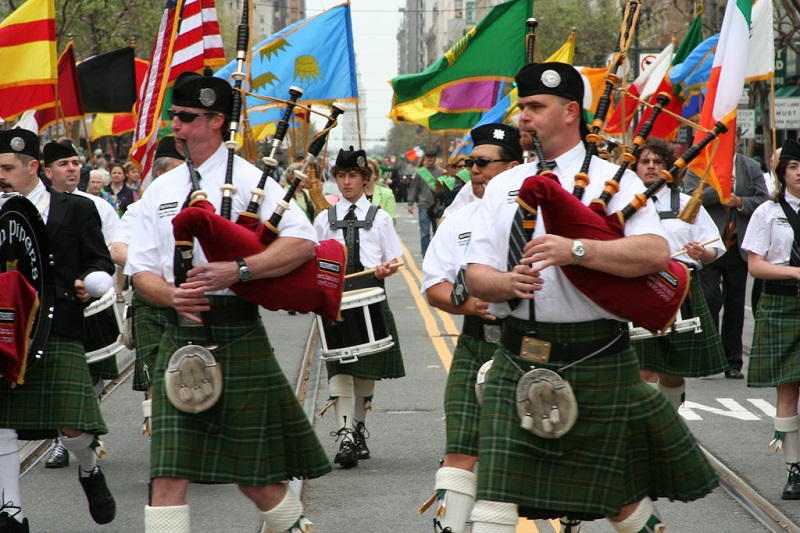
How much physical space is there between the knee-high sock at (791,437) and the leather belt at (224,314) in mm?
3316

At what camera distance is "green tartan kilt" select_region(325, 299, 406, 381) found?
770cm

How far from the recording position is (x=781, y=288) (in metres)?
6.77

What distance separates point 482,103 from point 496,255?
667 cm

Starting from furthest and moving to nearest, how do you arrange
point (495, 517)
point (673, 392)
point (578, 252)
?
point (673, 392)
point (495, 517)
point (578, 252)

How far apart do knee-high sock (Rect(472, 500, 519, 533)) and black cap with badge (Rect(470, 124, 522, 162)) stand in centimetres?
237

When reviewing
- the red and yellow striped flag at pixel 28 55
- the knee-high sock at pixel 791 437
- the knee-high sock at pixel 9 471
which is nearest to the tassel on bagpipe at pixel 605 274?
the knee-high sock at pixel 9 471

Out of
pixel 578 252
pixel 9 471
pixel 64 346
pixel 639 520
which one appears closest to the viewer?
pixel 578 252

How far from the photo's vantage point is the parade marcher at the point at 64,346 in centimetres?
563

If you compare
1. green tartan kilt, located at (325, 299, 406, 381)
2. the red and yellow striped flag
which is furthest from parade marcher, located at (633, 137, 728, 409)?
the red and yellow striped flag

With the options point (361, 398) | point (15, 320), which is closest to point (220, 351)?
point (15, 320)

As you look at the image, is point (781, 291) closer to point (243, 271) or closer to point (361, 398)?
point (361, 398)

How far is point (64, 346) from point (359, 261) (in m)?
2.63

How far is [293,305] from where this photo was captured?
4574 millimetres

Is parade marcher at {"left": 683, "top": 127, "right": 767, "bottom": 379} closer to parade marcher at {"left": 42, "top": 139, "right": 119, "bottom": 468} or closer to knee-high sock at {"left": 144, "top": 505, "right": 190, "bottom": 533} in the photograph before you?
parade marcher at {"left": 42, "top": 139, "right": 119, "bottom": 468}
